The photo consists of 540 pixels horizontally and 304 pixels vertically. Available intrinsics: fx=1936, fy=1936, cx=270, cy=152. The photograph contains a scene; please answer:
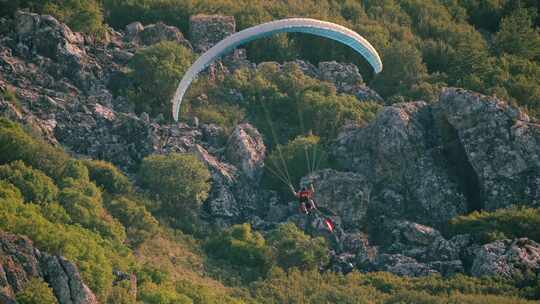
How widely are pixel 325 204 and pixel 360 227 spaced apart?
6.18 feet

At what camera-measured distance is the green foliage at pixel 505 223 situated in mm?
85250

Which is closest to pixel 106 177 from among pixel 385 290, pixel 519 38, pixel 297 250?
pixel 297 250

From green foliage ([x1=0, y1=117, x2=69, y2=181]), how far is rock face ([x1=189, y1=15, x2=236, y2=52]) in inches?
633

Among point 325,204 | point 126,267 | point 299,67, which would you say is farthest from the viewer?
point 299,67

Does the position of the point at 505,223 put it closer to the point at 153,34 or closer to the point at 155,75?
the point at 155,75

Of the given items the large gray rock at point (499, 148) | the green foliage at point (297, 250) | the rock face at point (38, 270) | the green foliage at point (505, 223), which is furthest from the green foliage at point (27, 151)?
the large gray rock at point (499, 148)

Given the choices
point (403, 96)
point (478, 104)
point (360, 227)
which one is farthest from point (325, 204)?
point (403, 96)

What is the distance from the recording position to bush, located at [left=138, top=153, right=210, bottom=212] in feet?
284

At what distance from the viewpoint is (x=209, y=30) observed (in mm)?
99688

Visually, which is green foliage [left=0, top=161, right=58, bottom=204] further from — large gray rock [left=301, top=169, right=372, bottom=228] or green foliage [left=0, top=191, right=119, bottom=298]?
large gray rock [left=301, top=169, right=372, bottom=228]

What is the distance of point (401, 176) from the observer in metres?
88.6

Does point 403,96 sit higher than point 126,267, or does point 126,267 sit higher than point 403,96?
point 403,96

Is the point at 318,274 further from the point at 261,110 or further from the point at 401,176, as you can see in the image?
the point at 261,110

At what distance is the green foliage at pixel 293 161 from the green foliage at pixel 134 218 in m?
7.07
